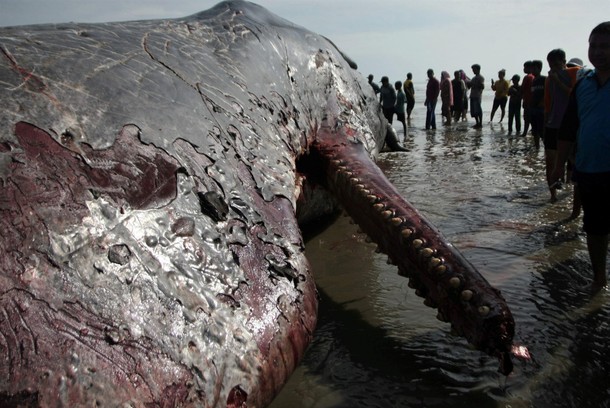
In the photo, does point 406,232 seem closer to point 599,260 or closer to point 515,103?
point 599,260

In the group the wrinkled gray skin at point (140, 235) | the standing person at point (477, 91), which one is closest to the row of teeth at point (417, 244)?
the wrinkled gray skin at point (140, 235)

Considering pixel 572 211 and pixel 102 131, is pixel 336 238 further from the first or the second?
pixel 102 131

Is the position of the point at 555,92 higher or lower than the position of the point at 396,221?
higher

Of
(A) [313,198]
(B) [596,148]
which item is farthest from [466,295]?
(A) [313,198]

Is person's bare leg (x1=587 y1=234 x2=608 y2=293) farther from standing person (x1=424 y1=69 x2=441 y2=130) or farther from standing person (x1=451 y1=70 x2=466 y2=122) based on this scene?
standing person (x1=451 y1=70 x2=466 y2=122)

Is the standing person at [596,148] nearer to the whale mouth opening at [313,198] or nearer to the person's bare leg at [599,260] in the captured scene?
the person's bare leg at [599,260]

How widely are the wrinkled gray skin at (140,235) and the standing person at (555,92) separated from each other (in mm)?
3823

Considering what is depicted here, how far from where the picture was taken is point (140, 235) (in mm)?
1872

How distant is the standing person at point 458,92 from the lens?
1730 cm

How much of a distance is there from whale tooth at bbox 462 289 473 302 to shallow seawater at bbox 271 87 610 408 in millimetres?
370

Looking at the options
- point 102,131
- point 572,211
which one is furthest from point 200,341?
point 572,211

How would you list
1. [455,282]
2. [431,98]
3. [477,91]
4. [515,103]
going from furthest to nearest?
1. [431,98]
2. [477,91]
3. [515,103]
4. [455,282]

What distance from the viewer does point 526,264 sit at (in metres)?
3.82

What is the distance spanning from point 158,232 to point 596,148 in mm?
2810
